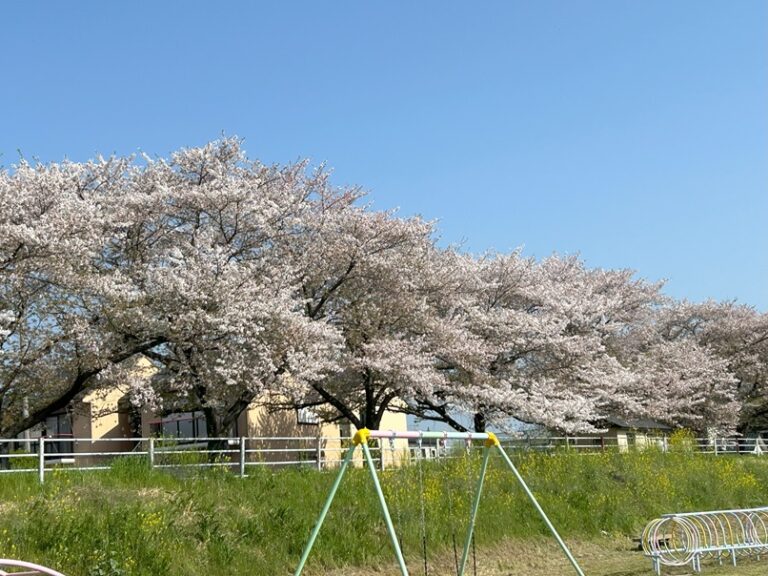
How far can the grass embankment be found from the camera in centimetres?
1306

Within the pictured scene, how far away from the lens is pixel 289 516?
16141mm

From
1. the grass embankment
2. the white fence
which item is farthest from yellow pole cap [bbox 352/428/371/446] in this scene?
the grass embankment

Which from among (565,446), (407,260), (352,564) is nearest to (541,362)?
(565,446)

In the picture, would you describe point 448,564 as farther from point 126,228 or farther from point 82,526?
point 126,228

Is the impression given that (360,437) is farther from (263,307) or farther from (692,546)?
(263,307)

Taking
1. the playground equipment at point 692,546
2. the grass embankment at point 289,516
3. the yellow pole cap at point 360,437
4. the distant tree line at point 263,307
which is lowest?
the playground equipment at point 692,546

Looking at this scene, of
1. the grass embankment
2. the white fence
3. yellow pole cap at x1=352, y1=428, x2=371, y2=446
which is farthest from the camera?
the white fence

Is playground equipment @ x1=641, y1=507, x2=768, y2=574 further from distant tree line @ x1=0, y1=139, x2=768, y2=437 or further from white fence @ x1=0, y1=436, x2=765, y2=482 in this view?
distant tree line @ x1=0, y1=139, x2=768, y2=437

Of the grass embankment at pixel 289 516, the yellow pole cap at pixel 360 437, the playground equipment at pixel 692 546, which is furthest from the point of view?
the playground equipment at pixel 692 546

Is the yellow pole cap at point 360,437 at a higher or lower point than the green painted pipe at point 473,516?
higher

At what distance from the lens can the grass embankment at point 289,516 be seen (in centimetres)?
1306

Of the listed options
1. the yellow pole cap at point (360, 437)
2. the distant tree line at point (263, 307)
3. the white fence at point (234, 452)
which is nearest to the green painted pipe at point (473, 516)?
the white fence at point (234, 452)

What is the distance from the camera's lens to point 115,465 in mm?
17281

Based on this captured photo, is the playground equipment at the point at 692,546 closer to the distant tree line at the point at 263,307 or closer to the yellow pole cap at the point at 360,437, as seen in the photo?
the yellow pole cap at the point at 360,437
